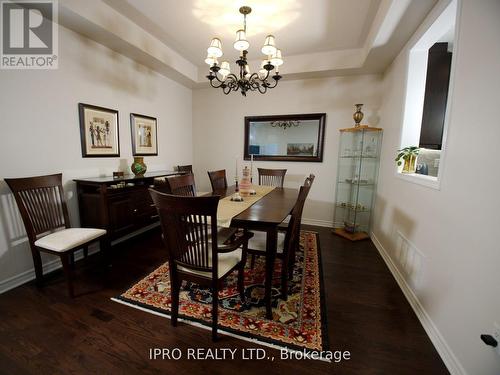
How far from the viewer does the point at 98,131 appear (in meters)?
2.61

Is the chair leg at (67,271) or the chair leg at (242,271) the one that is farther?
the chair leg at (67,271)

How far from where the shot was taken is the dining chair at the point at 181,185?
6.70 feet

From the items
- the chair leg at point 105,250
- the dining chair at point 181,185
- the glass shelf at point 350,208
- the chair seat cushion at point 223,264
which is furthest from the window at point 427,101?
the chair leg at point 105,250

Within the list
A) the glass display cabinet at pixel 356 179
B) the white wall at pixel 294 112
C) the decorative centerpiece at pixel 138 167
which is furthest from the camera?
the white wall at pixel 294 112

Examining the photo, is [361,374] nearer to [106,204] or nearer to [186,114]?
[106,204]

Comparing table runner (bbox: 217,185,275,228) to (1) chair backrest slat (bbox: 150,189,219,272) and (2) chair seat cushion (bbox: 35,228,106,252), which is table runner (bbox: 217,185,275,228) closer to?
(1) chair backrest slat (bbox: 150,189,219,272)

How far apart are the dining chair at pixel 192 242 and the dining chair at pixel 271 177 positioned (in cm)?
204

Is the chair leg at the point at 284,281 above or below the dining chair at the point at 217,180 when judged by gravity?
below

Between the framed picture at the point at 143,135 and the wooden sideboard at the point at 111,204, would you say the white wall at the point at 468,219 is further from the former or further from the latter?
the framed picture at the point at 143,135

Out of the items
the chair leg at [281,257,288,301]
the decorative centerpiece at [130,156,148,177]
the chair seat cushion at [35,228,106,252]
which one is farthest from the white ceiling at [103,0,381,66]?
the chair leg at [281,257,288,301]

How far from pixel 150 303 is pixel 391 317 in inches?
76.6

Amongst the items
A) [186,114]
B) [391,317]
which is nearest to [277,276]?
[391,317]

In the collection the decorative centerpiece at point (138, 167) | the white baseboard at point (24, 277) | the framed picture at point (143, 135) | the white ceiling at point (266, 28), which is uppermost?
the white ceiling at point (266, 28)

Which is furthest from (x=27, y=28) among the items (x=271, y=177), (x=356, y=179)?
(x=356, y=179)
